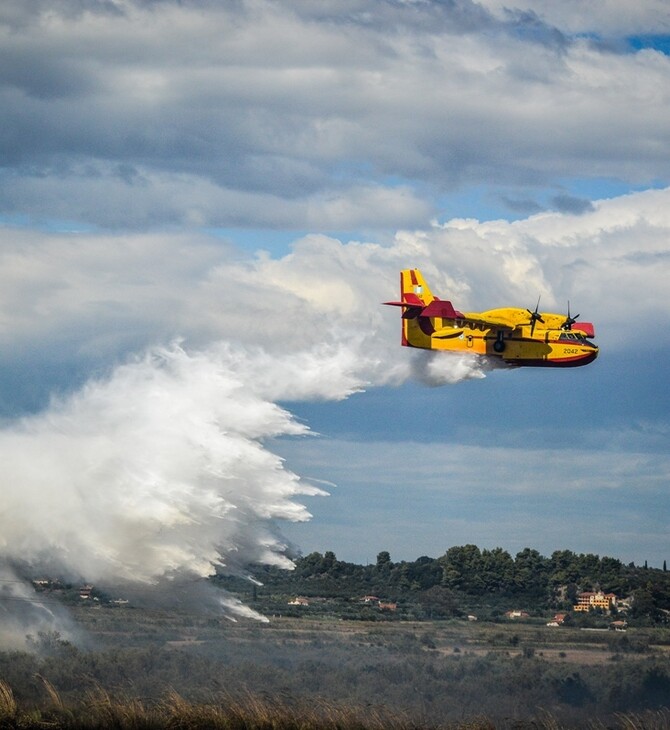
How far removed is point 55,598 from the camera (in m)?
56.4

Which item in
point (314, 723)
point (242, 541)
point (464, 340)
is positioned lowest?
point (314, 723)

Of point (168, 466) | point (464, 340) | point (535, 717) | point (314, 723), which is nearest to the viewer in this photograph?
point (314, 723)

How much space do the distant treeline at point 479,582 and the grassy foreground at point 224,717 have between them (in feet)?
64.3

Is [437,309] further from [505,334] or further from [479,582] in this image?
[479,582]

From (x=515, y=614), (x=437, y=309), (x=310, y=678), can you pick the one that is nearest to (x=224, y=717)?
(x=310, y=678)

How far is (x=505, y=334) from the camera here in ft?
207

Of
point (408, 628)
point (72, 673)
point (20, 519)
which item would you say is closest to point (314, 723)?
point (72, 673)

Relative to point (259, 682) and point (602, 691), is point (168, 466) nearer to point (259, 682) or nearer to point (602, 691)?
point (259, 682)

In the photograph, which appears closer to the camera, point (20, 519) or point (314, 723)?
point (314, 723)

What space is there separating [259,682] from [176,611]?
6.79 meters

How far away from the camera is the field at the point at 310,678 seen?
149 feet

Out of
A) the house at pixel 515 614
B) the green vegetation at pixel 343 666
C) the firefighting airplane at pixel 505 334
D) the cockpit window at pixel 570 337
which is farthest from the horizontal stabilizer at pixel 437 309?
the house at pixel 515 614

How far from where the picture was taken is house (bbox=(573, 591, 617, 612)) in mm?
78969

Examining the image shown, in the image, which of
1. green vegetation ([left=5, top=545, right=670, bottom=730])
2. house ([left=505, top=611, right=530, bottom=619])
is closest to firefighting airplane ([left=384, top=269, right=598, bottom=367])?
green vegetation ([left=5, top=545, right=670, bottom=730])
